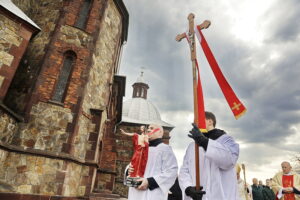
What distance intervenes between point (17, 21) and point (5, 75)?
2.03 metres

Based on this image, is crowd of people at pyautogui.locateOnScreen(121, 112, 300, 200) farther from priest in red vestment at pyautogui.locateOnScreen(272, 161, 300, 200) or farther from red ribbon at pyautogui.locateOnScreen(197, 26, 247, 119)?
priest in red vestment at pyautogui.locateOnScreen(272, 161, 300, 200)

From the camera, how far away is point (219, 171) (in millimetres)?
2521

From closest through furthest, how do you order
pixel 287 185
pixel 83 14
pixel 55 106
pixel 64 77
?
1. pixel 287 185
2. pixel 55 106
3. pixel 64 77
4. pixel 83 14

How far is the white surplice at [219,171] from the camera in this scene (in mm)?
2365

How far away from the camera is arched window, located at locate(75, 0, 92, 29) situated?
9398 millimetres

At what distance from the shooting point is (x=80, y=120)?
7.77 meters

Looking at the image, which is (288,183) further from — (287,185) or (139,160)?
(139,160)

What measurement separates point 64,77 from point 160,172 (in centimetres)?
655

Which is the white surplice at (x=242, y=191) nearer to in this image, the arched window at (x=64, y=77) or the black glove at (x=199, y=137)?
the black glove at (x=199, y=137)

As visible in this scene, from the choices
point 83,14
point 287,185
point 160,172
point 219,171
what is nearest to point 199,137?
point 219,171

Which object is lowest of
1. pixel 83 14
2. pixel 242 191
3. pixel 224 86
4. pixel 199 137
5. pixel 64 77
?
pixel 242 191

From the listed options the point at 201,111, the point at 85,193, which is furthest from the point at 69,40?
the point at 201,111

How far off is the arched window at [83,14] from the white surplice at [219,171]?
8.79 meters

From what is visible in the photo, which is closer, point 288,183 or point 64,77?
point 288,183
